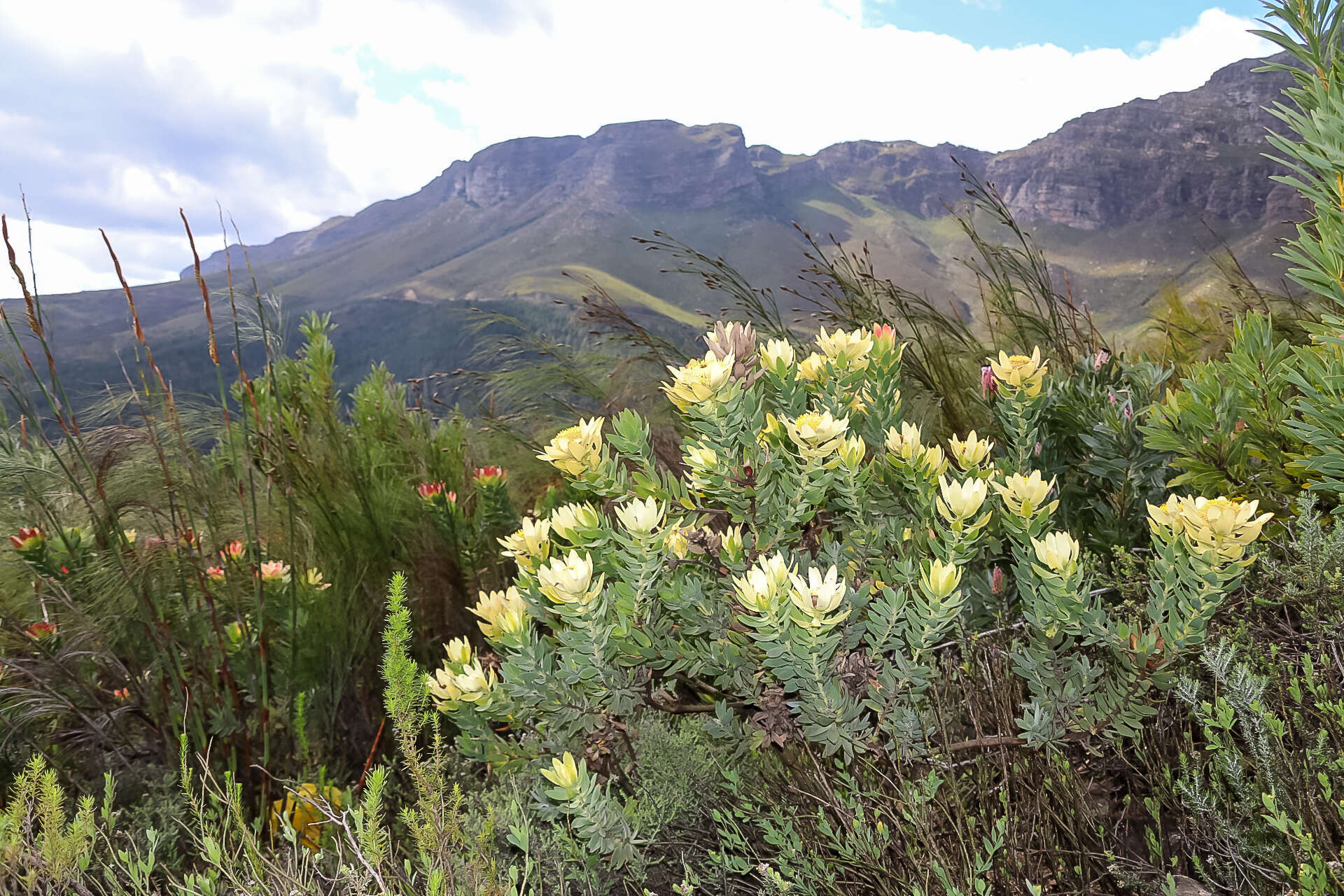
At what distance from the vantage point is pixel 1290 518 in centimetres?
128

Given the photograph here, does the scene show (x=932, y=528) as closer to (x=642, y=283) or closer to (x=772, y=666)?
(x=772, y=666)

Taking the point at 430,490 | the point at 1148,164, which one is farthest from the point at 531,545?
the point at 1148,164

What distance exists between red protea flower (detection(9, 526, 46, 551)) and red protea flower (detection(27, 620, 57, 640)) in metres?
0.23

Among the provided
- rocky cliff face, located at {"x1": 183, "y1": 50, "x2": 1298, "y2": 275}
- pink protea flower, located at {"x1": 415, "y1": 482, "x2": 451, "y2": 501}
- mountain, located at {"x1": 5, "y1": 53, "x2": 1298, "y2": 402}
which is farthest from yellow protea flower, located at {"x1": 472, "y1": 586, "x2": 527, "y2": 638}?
rocky cliff face, located at {"x1": 183, "y1": 50, "x2": 1298, "y2": 275}

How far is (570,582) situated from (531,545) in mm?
337

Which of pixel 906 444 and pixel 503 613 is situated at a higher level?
pixel 906 444

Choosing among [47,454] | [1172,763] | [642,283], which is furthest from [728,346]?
[642,283]

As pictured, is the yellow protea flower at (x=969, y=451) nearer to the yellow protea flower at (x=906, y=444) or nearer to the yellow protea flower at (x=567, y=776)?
the yellow protea flower at (x=906, y=444)

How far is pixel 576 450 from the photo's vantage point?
1.15 m

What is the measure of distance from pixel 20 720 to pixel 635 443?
184cm

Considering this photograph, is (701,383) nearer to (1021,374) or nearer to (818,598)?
(818,598)

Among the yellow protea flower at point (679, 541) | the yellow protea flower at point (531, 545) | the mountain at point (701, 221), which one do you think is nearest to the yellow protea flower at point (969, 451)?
the yellow protea flower at point (679, 541)

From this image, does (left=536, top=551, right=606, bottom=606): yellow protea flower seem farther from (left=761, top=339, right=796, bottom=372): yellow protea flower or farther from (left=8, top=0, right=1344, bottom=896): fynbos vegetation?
(left=761, top=339, right=796, bottom=372): yellow protea flower

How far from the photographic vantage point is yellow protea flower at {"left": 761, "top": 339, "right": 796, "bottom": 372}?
1340 mm
